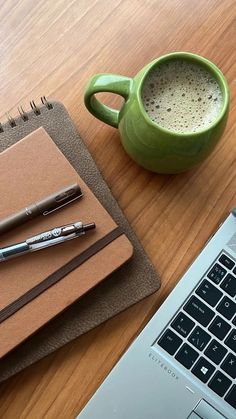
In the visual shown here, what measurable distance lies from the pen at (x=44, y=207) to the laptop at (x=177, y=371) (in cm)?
14

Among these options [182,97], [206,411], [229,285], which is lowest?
[206,411]

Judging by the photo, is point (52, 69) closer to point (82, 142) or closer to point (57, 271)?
point (82, 142)

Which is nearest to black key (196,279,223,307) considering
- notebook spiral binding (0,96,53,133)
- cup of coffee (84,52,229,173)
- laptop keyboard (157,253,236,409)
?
laptop keyboard (157,253,236,409)

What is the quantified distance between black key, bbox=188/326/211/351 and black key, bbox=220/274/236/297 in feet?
0.15

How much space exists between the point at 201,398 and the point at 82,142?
0.92ft

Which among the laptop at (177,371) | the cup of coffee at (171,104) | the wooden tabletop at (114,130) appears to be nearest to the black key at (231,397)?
the laptop at (177,371)

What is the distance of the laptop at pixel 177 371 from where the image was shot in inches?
19.5

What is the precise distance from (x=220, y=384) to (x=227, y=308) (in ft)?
0.23

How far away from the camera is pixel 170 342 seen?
1.64 ft

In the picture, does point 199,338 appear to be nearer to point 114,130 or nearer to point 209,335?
point 209,335

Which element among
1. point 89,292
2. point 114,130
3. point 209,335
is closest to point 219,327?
point 209,335

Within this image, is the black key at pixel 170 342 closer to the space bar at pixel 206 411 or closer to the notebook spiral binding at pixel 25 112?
the space bar at pixel 206 411

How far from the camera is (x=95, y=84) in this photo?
0.50m

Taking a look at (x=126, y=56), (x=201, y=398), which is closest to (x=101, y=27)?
(x=126, y=56)
